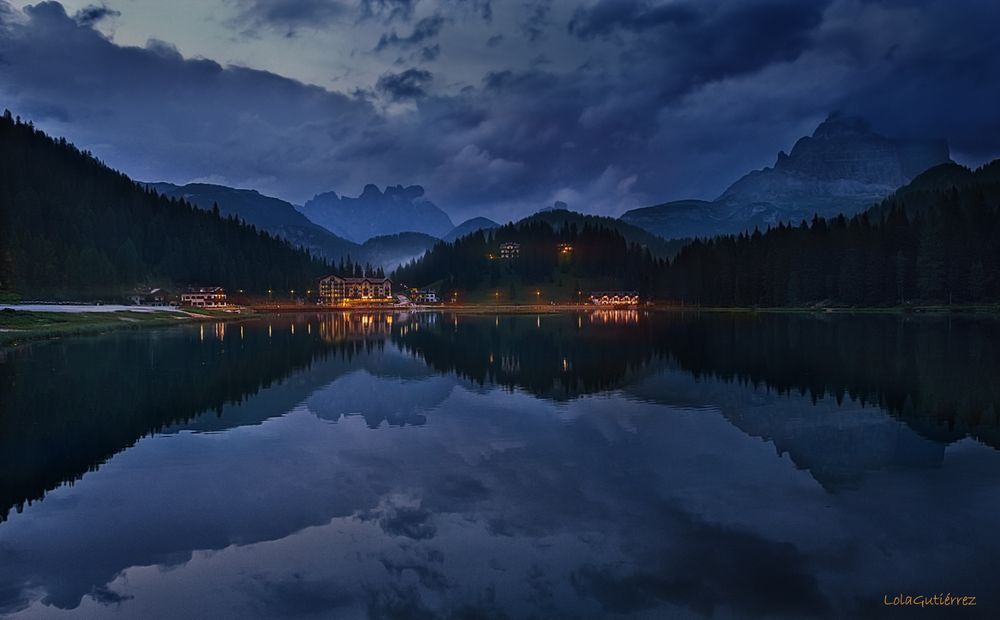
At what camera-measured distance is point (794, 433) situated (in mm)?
28750

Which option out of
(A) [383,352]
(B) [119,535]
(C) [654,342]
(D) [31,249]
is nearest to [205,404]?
(B) [119,535]

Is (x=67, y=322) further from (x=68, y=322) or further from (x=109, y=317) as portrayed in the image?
(x=109, y=317)

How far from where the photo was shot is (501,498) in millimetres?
19750

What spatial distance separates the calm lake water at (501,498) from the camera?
13.3 metres

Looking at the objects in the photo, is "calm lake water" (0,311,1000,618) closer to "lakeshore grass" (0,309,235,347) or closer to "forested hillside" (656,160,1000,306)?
"lakeshore grass" (0,309,235,347)

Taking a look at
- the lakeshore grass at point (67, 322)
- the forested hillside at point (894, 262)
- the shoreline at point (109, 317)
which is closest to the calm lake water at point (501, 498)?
the lakeshore grass at point (67, 322)

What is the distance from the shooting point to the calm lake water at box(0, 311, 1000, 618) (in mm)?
13312

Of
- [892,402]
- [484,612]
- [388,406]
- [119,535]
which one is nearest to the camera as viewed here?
[484,612]

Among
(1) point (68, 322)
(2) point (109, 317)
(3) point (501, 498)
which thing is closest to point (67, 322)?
(1) point (68, 322)

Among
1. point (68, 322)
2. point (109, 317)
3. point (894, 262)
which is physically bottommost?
point (68, 322)

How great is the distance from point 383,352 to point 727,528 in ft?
204

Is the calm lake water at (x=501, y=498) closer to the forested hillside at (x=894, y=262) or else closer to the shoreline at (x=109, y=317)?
the shoreline at (x=109, y=317)

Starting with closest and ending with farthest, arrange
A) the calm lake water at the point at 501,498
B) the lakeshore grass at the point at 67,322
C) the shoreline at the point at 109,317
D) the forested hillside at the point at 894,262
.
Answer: the calm lake water at the point at 501,498 < the lakeshore grass at the point at 67,322 < the shoreline at the point at 109,317 < the forested hillside at the point at 894,262

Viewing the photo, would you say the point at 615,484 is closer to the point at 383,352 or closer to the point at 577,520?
the point at 577,520
